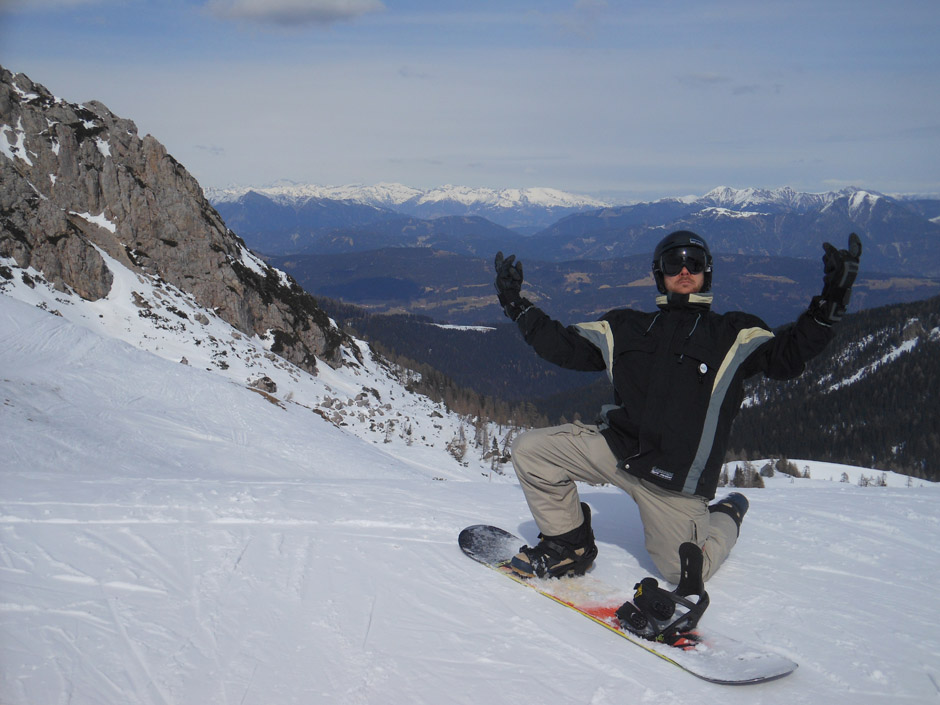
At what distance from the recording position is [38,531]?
4.77 metres

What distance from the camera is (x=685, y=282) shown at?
4410mm

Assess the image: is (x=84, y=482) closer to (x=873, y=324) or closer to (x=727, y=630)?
(x=727, y=630)

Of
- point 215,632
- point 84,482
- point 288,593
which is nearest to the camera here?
point 215,632

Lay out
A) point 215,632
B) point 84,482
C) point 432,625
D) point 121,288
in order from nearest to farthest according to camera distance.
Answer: point 215,632, point 432,625, point 84,482, point 121,288

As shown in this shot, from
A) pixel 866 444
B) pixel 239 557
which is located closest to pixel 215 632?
pixel 239 557

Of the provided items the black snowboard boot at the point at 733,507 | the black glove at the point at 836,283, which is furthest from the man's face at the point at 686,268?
the black snowboard boot at the point at 733,507

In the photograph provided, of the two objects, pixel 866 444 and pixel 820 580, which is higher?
pixel 820 580

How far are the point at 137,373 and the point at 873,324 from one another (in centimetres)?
A: 17919

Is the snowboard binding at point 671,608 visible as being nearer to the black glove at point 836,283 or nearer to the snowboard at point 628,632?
the snowboard at point 628,632

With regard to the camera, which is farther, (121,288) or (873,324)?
(873,324)

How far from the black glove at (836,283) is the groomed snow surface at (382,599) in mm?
2105

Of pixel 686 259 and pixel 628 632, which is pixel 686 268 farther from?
pixel 628 632

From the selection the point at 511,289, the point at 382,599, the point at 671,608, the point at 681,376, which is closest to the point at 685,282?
the point at 681,376

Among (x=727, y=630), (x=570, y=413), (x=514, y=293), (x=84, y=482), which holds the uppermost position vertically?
(x=514, y=293)
